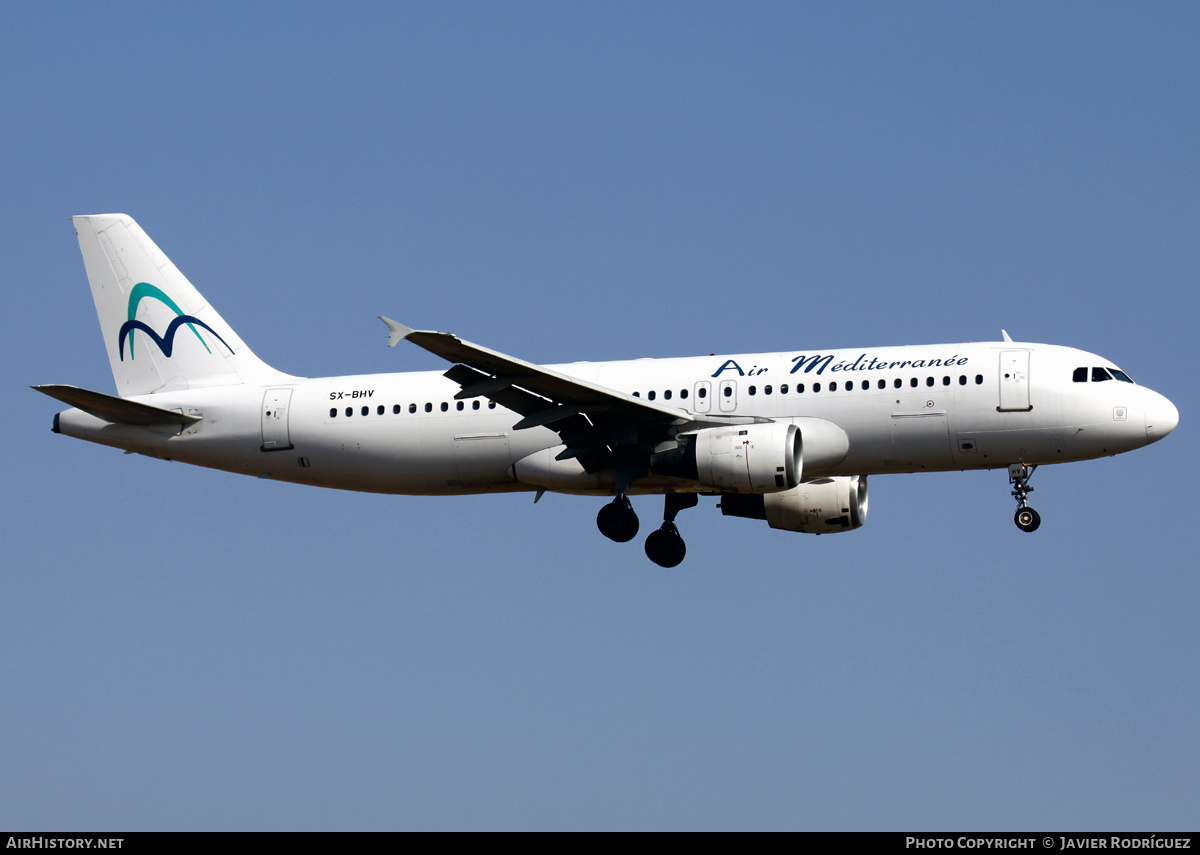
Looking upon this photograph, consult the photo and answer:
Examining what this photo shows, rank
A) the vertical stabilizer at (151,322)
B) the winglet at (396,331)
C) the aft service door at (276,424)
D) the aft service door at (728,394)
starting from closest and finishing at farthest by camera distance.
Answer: the winglet at (396,331), the aft service door at (728,394), the aft service door at (276,424), the vertical stabilizer at (151,322)

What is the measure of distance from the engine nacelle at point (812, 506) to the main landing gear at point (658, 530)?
1299mm

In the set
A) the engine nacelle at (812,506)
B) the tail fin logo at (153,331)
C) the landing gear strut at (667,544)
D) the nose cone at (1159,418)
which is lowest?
the landing gear strut at (667,544)

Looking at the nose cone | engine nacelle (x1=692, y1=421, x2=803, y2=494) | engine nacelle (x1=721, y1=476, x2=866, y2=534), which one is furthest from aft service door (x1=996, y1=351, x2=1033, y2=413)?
engine nacelle (x1=721, y1=476, x2=866, y2=534)

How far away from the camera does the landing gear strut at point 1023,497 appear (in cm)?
3703

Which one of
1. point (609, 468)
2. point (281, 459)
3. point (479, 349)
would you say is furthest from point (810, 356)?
point (281, 459)

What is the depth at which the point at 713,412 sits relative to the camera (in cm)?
3812

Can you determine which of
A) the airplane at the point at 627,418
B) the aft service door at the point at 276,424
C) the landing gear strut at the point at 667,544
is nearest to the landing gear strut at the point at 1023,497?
the airplane at the point at 627,418

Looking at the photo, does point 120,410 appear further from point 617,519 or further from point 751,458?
point 751,458

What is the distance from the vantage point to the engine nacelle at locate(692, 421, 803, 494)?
36094 mm

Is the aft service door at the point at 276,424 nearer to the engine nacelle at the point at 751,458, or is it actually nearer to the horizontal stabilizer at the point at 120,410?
the horizontal stabilizer at the point at 120,410
